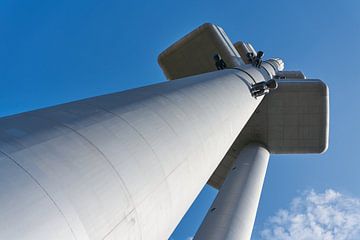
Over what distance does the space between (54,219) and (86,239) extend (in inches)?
16.8

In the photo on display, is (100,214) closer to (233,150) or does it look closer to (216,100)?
(216,100)

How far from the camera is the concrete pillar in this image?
14748 mm

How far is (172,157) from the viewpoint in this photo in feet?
20.8

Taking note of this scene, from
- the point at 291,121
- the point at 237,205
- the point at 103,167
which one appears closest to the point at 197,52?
the point at 291,121

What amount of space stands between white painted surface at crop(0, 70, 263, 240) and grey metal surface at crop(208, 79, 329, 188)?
65.8 feet

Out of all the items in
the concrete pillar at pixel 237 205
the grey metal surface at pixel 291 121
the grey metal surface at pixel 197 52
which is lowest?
the concrete pillar at pixel 237 205

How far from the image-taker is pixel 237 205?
17297 millimetres

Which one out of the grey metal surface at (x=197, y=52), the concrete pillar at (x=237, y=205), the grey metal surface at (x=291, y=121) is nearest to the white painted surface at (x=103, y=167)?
the concrete pillar at (x=237, y=205)

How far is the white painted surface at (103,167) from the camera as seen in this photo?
358 cm

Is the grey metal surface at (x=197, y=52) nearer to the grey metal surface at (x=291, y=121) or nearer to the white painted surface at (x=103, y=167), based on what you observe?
the grey metal surface at (x=291, y=121)

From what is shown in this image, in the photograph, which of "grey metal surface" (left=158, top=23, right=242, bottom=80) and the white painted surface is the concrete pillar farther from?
"grey metal surface" (left=158, top=23, right=242, bottom=80)

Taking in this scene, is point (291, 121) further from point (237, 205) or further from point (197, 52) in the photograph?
point (237, 205)

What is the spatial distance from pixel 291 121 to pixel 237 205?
12792 millimetres

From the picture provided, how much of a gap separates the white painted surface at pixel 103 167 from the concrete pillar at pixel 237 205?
7172mm
